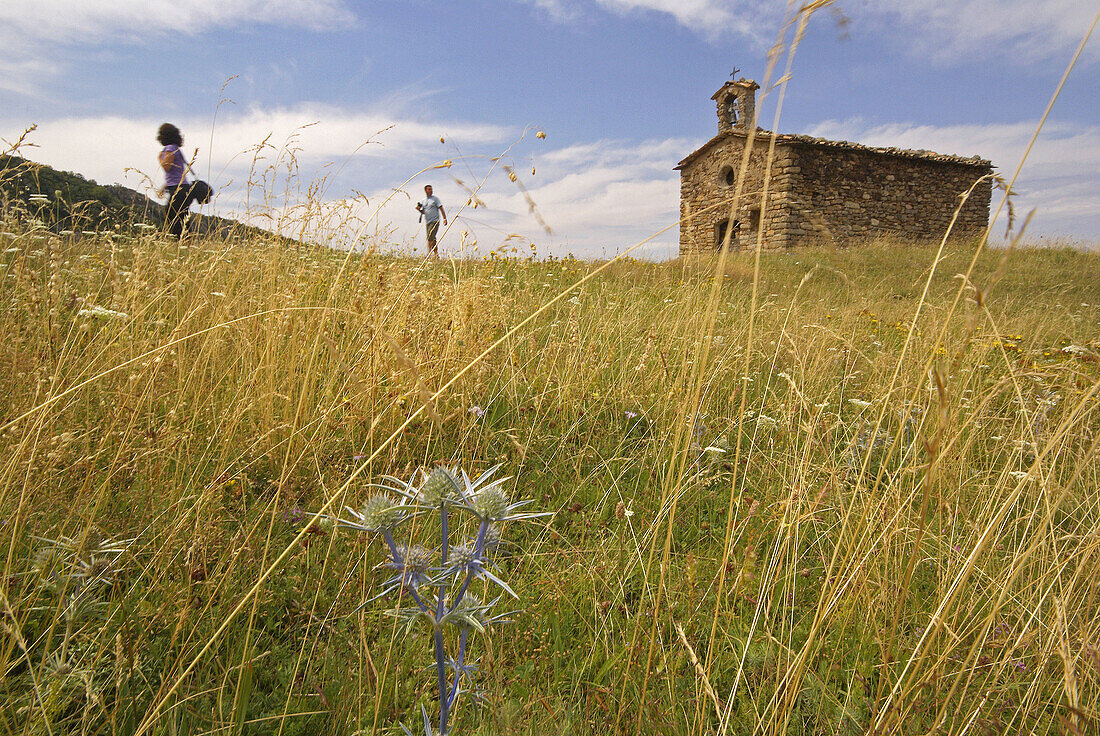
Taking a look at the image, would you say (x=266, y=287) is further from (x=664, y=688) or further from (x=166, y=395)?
(x=664, y=688)

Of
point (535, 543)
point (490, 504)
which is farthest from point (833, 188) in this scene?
point (490, 504)

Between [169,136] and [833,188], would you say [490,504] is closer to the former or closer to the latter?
[169,136]

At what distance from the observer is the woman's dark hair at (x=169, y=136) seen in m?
7.11

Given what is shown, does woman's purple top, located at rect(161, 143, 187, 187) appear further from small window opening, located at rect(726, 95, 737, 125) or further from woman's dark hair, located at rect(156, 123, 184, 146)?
small window opening, located at rect(726, 95, 737, 125)

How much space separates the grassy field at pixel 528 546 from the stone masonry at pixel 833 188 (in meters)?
15.1

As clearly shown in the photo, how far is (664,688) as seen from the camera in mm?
1319

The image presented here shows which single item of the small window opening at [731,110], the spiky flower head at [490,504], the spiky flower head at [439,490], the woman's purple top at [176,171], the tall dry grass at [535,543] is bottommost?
the tall dry grass at [535,543]

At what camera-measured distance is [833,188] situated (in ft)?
58.8

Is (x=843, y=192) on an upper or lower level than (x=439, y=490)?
upper

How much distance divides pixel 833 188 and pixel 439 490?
67.8 ft

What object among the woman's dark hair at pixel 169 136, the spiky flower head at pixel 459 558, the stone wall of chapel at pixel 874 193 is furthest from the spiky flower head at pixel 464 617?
the stone wall of chapel at pixel 874 193

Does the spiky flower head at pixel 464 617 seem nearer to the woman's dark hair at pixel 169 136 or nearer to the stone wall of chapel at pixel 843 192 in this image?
the woman's dark hair at pixel 169 136

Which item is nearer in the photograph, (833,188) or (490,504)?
(490,504)

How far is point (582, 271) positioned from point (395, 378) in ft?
14.5
